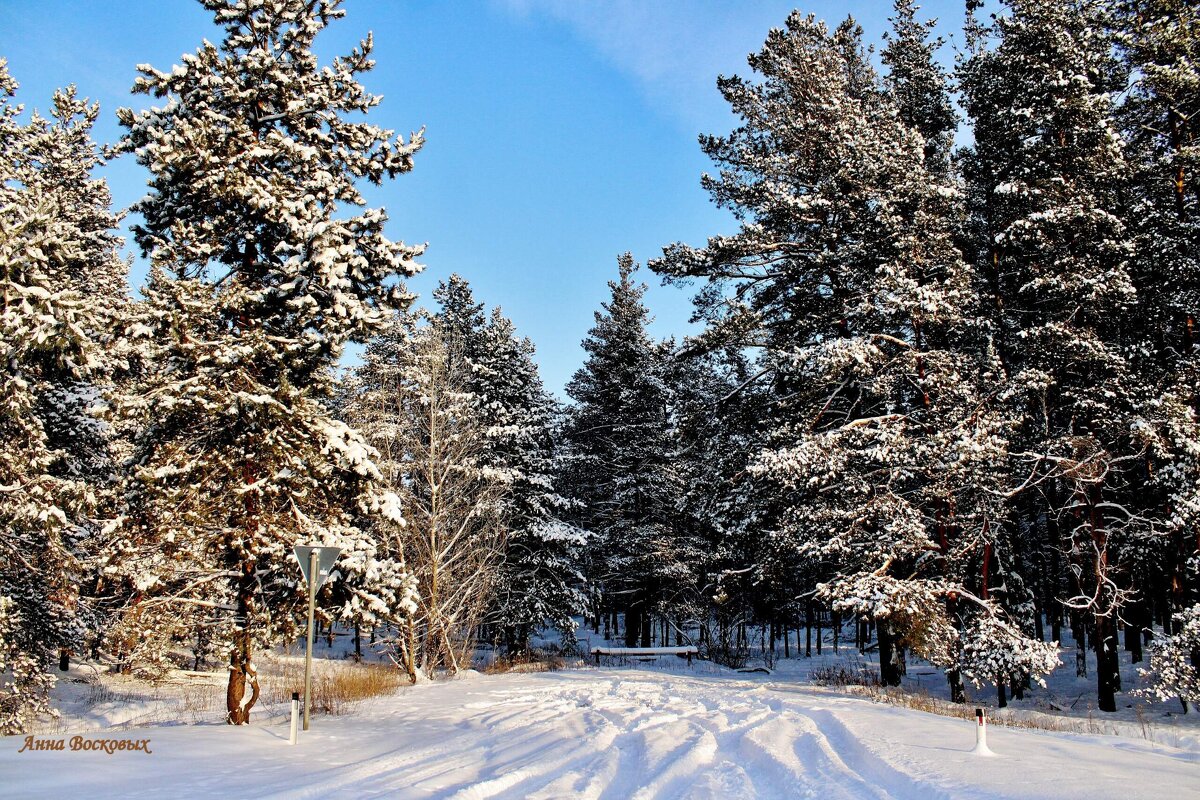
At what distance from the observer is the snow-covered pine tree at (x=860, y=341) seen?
50.1 ft

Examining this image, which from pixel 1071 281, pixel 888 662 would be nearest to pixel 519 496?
pixel 888 662

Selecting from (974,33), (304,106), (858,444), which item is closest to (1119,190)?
(974,33)

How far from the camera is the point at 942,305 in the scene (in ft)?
51.5

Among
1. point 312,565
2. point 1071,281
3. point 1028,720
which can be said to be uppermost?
point 1071,281

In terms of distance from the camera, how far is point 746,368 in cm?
2648

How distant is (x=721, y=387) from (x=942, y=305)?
2052 cm

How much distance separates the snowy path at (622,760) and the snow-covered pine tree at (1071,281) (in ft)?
25.2

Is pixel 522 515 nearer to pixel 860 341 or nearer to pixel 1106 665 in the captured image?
pixel 860 341

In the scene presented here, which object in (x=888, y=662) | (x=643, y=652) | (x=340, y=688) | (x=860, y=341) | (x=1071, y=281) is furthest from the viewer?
(x=643, y=652)

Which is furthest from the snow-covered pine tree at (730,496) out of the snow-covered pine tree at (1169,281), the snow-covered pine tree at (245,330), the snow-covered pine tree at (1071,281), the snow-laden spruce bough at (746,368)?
the snow-covered pine tree at (245,330)

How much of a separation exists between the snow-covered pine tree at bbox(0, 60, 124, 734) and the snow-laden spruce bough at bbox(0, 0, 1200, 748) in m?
0.08

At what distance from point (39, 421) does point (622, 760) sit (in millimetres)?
12108

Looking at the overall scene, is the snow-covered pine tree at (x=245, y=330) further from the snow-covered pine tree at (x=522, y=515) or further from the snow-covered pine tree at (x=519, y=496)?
the snow-covered pine tree at (x=522, y=515)

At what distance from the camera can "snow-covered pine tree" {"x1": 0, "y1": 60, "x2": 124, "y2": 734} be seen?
429 inches
